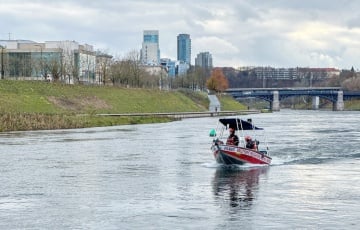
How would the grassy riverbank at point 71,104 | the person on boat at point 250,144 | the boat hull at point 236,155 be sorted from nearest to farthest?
1. the boat hull at point 236,155
2. the person on boat at point 250,144
3. the grassy riverbank at point 71,104

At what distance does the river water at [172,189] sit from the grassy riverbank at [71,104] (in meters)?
30.9

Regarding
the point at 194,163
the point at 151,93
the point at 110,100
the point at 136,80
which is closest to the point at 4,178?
the point at 194,163

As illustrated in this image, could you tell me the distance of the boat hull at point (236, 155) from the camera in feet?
150

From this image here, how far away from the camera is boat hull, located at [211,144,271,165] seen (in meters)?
45.6

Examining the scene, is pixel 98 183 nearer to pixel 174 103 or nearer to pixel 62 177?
pixel 62 177

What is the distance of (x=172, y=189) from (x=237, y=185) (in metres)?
3.77

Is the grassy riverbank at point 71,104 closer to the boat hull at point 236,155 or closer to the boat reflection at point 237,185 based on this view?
the boat hull at point 236,155

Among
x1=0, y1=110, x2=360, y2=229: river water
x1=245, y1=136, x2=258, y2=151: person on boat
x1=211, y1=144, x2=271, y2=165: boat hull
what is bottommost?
x1=0, y1=110, x2=360, y2=229: river water

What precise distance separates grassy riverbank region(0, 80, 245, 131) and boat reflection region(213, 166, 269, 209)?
49330 mm

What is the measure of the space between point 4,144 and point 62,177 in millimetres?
26644

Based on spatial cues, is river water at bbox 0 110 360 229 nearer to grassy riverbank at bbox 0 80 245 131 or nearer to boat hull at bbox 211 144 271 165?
boat hull at bbox 211 144 271 165

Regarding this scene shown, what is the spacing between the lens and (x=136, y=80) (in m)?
186

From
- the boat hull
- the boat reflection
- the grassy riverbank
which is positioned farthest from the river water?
the grassy riverbank

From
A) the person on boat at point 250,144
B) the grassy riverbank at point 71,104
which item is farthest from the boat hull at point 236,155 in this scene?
the grassy riverbank at point 71,104
